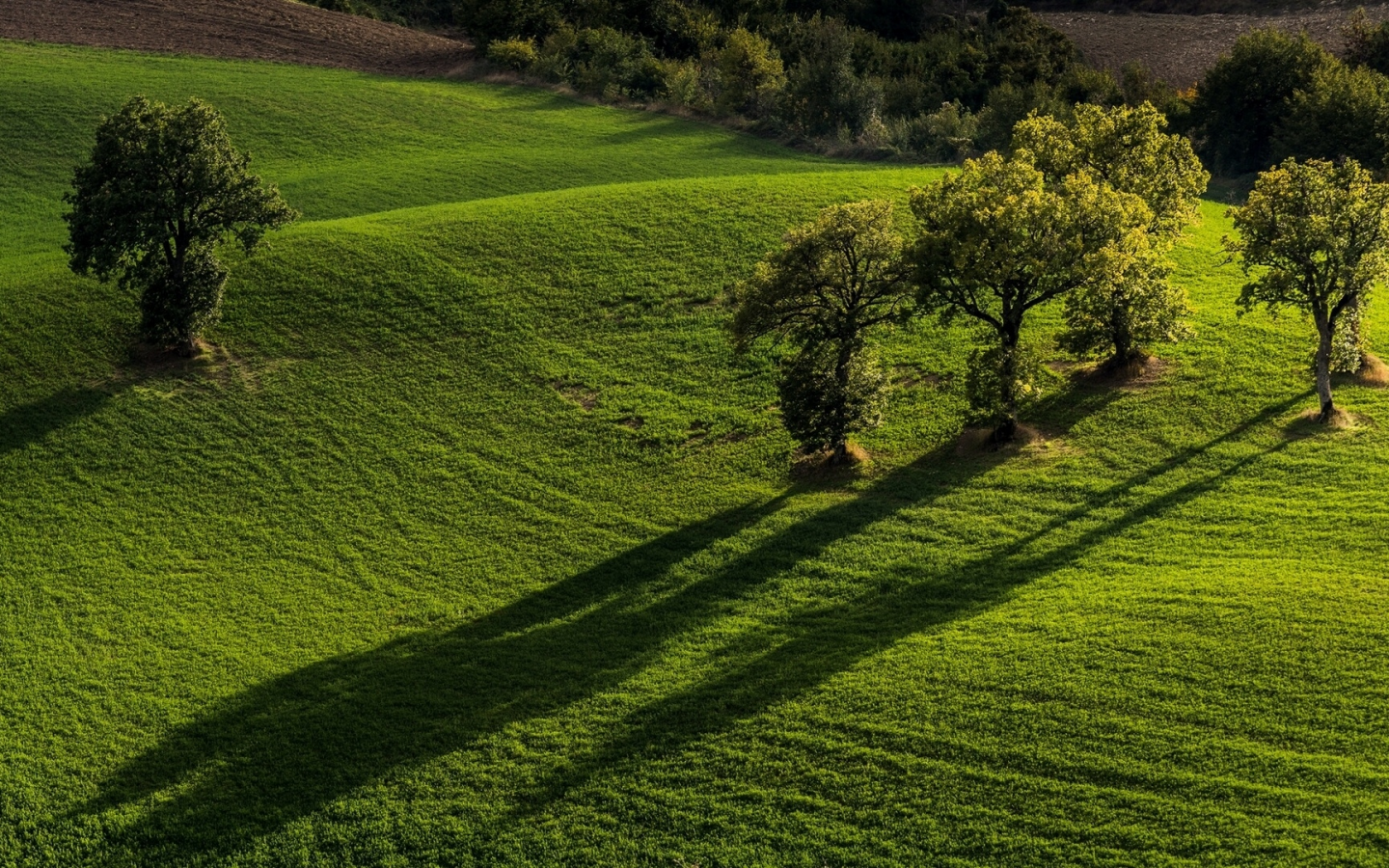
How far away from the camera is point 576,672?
42.1 metres

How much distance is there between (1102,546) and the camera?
4697 centimetres

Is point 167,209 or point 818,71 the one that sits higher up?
point 818,71

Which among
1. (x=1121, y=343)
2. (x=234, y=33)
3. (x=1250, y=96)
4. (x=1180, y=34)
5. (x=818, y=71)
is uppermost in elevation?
(x=1180, y=34)

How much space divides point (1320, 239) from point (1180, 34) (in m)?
101

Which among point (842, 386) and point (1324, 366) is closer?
point (842, 386)

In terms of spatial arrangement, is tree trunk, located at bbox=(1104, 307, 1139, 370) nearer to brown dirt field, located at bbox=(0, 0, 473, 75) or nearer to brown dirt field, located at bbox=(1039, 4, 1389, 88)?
brown dirt field, located at bbox=(0, 0, 473, 75)

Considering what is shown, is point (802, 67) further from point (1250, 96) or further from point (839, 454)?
point (839, 454)

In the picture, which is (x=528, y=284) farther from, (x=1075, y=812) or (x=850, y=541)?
(x=1075, y=812)

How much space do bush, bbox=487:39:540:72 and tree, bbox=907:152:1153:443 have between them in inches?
2740

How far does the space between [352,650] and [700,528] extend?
14.2 m

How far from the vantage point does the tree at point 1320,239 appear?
171 feet

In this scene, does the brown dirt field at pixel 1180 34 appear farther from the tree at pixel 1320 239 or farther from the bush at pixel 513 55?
the tree at pixel 1320 239

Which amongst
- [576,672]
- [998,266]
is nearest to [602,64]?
[998,266]

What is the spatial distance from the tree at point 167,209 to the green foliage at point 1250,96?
79052 mm
